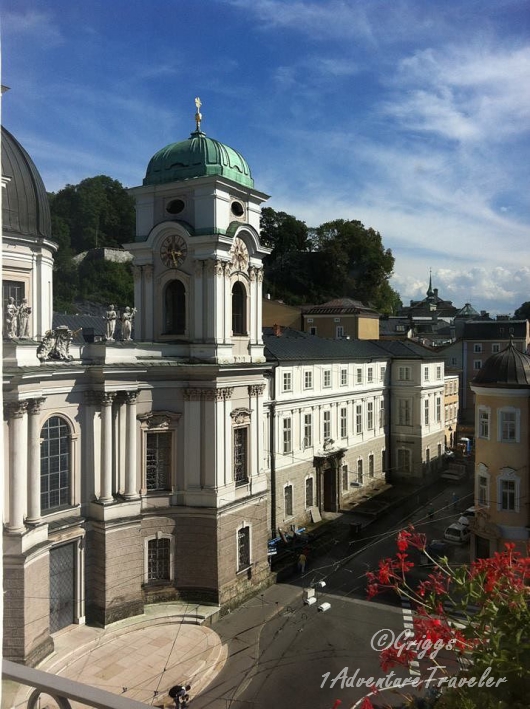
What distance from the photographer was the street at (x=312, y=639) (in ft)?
54.4

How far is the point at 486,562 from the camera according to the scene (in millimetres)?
7203

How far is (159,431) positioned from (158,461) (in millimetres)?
1168

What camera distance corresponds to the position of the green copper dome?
22.9m

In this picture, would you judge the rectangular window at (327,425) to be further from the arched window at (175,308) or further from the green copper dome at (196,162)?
the green copper dome at (196,162)

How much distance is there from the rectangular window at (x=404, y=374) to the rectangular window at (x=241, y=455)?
21.3m

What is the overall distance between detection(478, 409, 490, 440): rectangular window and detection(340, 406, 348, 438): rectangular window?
1355 cm

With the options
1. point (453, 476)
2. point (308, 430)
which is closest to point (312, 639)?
point (308, 430)

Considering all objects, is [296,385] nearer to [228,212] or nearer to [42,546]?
[228,212]

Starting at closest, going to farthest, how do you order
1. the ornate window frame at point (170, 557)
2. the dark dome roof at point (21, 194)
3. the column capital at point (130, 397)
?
the dark dome roof at point (21, 194) → the column capital at point (130, 397) → the ornate window frame at point (170, 557)

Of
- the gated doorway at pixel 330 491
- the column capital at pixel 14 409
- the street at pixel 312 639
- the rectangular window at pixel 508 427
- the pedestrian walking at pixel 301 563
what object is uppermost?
the column capital at pixel 14 409

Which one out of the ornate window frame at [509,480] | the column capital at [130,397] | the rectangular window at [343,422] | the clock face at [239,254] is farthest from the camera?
the rectangular window at [343,422]

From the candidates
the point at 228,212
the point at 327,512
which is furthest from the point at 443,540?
the point at 228,212

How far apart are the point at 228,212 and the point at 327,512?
19.5 metres

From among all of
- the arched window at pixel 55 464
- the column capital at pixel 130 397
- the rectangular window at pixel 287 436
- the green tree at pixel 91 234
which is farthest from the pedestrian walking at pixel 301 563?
the green tree at pixel 91 234
